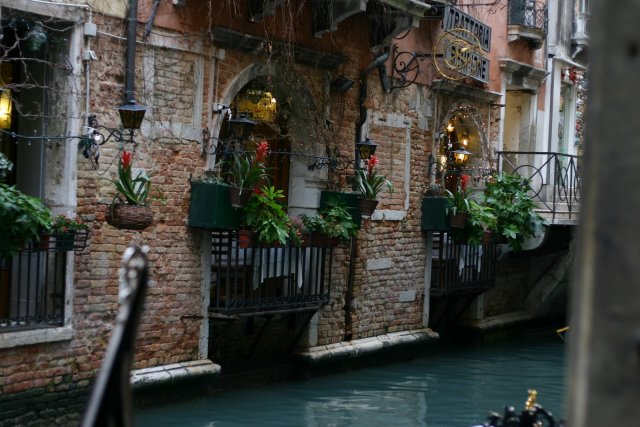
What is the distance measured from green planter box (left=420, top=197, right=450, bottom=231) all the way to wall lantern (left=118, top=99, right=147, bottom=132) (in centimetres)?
548

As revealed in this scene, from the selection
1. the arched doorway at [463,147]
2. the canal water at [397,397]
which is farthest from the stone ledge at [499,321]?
the arched doorway at [463,147]

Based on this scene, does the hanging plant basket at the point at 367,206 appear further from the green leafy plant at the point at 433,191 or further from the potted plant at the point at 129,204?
the potted plant at the point at 129,204

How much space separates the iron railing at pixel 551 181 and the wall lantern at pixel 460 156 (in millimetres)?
714

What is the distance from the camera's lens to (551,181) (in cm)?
1605

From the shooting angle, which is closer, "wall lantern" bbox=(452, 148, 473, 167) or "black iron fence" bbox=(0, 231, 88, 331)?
"black iron fence" bbox=(0, 231, 88, 331)

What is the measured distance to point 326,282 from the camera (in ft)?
37.4

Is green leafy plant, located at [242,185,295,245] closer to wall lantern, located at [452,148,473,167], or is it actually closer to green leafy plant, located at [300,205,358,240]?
green leafy plant, located at [300,205,358,240]

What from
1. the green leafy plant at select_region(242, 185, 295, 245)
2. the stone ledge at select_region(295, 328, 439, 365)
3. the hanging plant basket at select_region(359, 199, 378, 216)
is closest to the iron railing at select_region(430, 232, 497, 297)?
the stone ledge at select_region(295, 328, 439, 365)

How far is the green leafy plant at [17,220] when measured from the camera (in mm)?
7258

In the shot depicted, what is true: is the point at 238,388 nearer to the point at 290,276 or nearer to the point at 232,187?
the point at 290,276

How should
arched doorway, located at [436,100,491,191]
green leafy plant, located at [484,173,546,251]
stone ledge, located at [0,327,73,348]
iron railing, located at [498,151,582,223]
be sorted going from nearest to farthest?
1. stone ledge, located at [0,327,73,348]
2. green leafy plant, located at [484,173,546,251]
3. arched doorway, located at [436,100,491,191]
4. iron railing, located at [498,151,582,223]

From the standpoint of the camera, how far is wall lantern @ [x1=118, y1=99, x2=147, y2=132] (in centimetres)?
824

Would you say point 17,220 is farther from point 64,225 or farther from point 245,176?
point 245,176

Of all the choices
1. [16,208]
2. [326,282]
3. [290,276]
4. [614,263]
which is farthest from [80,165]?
[614,263]
